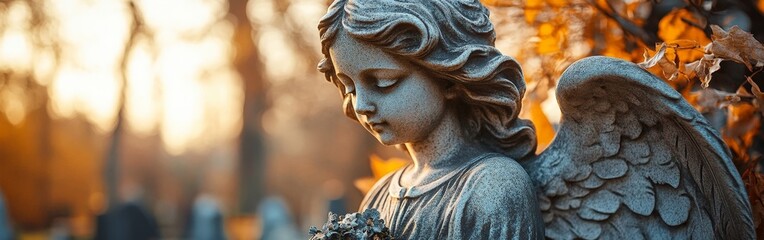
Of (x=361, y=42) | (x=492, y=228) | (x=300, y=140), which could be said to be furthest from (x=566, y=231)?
(x=300, y=140)

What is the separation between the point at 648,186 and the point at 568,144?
253 mm

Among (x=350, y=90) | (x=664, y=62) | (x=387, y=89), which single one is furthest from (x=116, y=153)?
(x=664, y=62)

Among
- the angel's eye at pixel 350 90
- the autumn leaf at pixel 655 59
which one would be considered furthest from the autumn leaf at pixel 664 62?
the angel's eye at pixel 350 90

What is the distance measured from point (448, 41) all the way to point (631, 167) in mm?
634

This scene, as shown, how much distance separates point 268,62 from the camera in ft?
68.3

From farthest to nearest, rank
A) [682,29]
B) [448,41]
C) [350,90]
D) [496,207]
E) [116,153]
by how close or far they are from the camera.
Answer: [116,153] < [682,29] < [350,90] < [448,41] < [496,207]

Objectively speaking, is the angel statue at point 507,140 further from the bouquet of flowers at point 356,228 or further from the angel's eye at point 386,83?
the bouquet of flowers at point 356,228

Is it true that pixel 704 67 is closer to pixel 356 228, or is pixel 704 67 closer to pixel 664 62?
pixel 664 62

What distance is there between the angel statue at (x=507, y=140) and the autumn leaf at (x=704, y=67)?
23cm

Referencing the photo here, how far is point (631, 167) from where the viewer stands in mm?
2748

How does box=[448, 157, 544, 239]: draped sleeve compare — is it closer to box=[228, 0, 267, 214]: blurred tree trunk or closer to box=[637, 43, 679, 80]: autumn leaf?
box=[637, 43, 679, 80]: autumn leaf

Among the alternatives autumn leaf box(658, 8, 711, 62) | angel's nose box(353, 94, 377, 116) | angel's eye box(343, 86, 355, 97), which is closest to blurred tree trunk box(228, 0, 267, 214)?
autumn leaf box(658, 8, 711, 62)

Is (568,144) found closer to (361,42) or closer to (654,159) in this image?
(654,159)

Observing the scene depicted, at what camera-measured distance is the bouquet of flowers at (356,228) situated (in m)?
2.56
